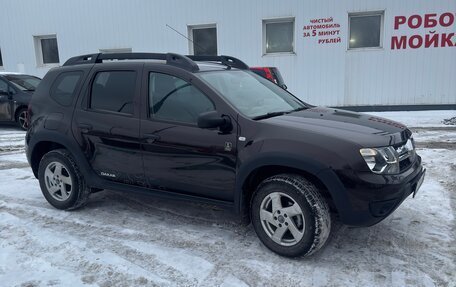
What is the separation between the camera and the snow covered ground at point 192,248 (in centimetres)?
313

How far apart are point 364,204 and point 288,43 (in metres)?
10.8

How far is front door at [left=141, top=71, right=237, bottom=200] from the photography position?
3.56 meters

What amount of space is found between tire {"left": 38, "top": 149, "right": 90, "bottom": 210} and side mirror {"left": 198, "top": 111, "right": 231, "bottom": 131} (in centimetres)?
188

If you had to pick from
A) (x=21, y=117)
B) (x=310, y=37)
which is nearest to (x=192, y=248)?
(x=21, y=117)

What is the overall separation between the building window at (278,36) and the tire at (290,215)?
1041 centimetres

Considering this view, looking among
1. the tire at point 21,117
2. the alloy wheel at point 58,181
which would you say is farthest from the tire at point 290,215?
the tire at point 21,117

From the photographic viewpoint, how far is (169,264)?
3363 mm

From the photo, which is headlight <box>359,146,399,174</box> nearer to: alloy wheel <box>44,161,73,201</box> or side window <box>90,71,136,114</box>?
side window <box>90,71,136,114</box>

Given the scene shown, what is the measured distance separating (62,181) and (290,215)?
2.74 meters

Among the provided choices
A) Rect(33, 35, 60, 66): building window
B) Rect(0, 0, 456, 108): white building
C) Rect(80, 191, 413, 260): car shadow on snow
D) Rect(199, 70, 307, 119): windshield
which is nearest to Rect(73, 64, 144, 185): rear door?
Rect(80, 191, 413, 260): car shadow on snow

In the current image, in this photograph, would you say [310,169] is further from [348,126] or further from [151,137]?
[151,137]

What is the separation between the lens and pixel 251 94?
406 centimetres

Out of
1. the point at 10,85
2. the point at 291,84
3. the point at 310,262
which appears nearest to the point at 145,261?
the point at 310,262

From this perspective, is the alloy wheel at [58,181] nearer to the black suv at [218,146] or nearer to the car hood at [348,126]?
the black suv at [218,146]
